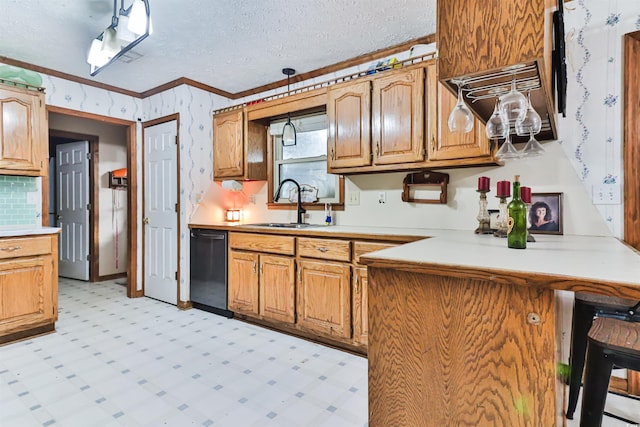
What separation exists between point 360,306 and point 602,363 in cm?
145

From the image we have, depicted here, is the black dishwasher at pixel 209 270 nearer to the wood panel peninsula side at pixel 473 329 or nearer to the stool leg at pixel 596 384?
the wood panel peninsula side at pixel 473 329

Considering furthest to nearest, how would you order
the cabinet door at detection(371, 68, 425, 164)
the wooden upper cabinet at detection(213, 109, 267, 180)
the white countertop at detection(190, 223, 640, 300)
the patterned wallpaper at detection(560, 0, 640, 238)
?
1. the wooden upper cabinet at detection(213, 109, 267, 180)
2. the cabinet door at detection(371, 68, 425, 164)
3. the patterned wallpaper at detection(560, 0, 640, 238)
4. the white countertop at detection(190, 223, 640, 300)

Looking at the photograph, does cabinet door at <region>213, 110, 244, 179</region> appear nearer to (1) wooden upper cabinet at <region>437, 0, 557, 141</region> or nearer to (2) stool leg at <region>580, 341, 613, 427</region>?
(1) wooden upper cabinet at <region>437, 0, 557, 141</region>

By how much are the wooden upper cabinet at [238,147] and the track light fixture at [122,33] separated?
1.31m

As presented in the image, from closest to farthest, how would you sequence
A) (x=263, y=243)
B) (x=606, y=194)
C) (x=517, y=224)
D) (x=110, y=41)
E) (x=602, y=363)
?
(x=602, y=363)
(x=517, y=224)
(x=606, y=194)
(x=110, y=41)
(x=263, y=243)

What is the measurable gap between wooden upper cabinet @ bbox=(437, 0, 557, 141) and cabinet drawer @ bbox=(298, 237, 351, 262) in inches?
55.2

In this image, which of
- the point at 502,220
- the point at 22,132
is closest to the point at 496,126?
the point at 502,220

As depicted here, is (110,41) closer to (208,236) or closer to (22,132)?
(22,132)

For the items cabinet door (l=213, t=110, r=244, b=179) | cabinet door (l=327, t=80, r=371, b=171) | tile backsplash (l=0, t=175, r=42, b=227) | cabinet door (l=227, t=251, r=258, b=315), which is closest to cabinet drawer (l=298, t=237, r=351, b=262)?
cabinet door (l=227, t=251, r=258, b=315)

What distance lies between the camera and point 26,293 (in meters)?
2.71

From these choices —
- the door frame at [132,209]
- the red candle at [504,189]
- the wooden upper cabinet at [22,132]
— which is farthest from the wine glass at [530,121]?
the door frame at [132,209]

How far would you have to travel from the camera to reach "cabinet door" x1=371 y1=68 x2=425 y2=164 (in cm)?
236

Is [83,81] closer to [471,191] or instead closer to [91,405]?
[91,405]

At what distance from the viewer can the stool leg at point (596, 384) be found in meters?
1.04
